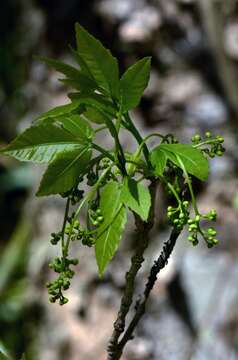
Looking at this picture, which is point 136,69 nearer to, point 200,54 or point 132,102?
point 132,102

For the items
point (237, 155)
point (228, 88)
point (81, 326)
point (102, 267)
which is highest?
point (228, 88)

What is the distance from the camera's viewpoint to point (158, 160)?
0.79m

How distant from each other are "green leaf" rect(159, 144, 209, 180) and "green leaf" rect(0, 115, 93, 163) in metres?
0.10

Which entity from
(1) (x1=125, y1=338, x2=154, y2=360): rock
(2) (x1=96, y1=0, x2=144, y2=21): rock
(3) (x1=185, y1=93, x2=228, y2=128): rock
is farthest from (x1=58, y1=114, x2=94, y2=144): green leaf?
(2) (x1=96, y1=0, x2=144, y2=21): rock

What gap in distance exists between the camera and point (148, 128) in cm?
329

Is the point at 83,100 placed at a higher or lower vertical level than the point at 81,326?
higher

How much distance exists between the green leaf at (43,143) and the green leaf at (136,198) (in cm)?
7

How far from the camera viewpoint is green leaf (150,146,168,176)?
30.6 inches

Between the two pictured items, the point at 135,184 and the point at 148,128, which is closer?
the point at 135,184

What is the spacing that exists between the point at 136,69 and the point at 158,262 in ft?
0.79

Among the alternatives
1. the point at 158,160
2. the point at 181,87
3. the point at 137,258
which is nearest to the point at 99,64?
the point at 158,160

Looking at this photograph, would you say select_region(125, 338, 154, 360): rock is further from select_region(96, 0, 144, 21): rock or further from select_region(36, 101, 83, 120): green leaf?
select_region(36, 101, 83, 120): green leaf

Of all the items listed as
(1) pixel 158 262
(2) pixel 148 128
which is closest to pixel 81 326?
(2) pixel 148 128

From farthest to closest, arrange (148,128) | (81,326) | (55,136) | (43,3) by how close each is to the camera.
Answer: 1. (43,3)
2. (148,128)
3. (81,326)
4. (55,136)
